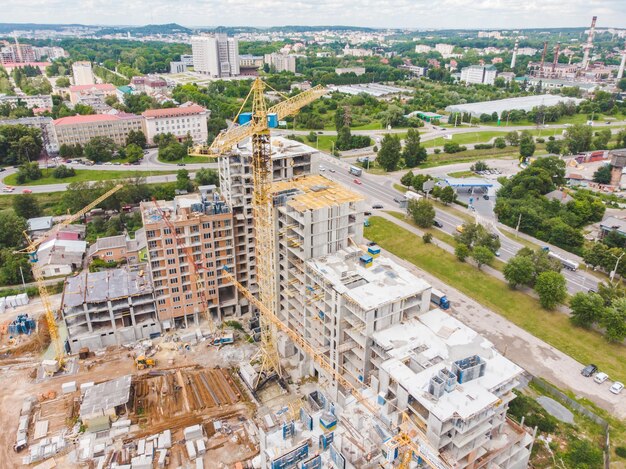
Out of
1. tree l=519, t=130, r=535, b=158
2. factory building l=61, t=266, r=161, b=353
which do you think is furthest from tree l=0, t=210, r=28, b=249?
tree l=519, t=130, r=535, b=158

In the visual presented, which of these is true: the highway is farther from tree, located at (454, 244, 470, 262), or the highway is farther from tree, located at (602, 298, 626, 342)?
tree, located at (602, 298, 626, 342)

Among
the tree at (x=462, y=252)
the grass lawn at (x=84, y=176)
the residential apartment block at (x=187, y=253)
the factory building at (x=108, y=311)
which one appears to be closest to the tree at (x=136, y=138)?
the grass lawn at (x=84, y=176)

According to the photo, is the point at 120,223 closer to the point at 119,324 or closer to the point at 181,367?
the point at 119,324

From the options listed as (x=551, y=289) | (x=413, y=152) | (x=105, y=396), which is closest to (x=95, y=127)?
(x=413, y=152)

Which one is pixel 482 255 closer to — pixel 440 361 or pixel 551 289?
pixel 551 289

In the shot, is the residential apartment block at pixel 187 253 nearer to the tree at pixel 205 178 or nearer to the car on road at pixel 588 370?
the tree at pixel 205 178

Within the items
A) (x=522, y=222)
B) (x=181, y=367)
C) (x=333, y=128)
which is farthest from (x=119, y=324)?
(x=333, y=128)
